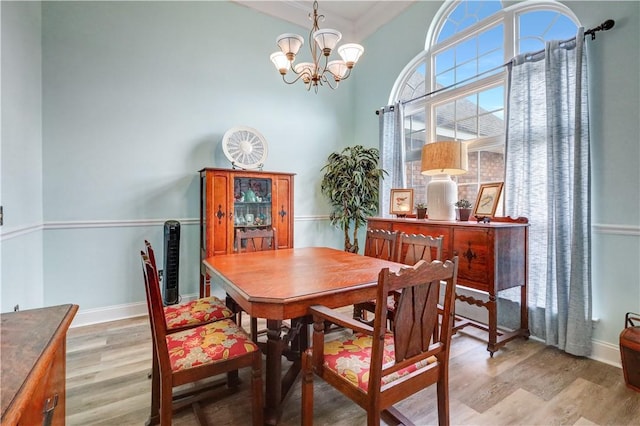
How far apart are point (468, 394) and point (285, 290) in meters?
1.35

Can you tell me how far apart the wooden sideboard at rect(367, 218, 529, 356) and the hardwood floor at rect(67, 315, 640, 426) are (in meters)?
0.24

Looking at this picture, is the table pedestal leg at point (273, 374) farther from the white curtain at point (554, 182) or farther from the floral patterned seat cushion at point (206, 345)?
the white curtain at point (554, 182)

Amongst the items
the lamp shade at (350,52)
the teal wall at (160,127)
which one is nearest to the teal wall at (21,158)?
the teal wall at (160,127)

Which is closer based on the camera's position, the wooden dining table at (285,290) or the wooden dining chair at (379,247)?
the wooden dining table at (285,290)

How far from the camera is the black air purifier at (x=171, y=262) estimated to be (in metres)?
3.12

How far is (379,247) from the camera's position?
8.38 feet

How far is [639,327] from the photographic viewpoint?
6.28 ft

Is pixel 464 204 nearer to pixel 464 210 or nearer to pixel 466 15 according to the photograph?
Result: pixel 464 210

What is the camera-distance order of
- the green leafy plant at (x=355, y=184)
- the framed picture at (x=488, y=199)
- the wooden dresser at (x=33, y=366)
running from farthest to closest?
the green leafy plant at (x=355, y=184) < the framed picture at (x=488, y=199) < the wooden dresser at (x=33, y=366)

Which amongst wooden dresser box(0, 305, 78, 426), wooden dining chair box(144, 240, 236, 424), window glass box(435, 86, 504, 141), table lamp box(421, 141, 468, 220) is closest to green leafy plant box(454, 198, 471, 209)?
table lamp box(421, 141, 468, 220)

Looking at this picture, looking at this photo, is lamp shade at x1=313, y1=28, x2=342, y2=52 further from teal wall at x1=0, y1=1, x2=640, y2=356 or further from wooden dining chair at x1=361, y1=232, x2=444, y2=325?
teal wall at x1=0, y1=1, x2=640, y2=356

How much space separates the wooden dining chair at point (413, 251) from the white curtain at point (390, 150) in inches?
61.7

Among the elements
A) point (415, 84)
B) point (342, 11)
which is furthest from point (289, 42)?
point (342, 11)

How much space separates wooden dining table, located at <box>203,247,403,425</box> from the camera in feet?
4.51
